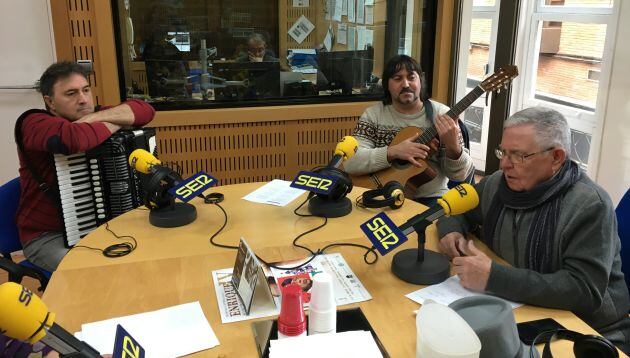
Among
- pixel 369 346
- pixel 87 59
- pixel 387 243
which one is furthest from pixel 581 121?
pixel 87 59

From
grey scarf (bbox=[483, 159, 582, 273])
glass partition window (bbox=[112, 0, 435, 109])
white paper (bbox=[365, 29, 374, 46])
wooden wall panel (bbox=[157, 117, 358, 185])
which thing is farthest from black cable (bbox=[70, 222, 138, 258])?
white paper (bbox=[365, 29, 374, 46])

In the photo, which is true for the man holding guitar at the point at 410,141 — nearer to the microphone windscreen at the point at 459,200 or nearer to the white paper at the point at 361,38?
the microphone windscreen at the point at 459,200

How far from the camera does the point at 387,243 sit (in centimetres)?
148

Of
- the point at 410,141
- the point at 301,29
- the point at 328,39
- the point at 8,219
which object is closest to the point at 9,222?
the point at 8,219

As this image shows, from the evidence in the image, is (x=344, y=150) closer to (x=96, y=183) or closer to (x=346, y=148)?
(x=346, y=148)

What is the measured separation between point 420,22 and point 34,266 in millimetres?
3040

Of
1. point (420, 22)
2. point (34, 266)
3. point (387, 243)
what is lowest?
point (34, 266)

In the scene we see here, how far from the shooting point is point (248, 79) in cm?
365

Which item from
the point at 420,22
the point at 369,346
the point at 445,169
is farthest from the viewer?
the point at 420,22

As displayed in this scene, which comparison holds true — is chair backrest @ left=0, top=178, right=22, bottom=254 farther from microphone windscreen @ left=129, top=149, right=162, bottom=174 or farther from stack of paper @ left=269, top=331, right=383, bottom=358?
stack of paper @ left=269, top=331, right=383, bottom=358

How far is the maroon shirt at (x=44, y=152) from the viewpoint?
2062 millimetres

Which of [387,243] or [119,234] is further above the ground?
[387,243]

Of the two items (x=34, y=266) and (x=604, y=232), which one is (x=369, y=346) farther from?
(x=34, y=266)

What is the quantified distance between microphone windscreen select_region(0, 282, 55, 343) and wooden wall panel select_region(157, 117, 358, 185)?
270 centimetres
